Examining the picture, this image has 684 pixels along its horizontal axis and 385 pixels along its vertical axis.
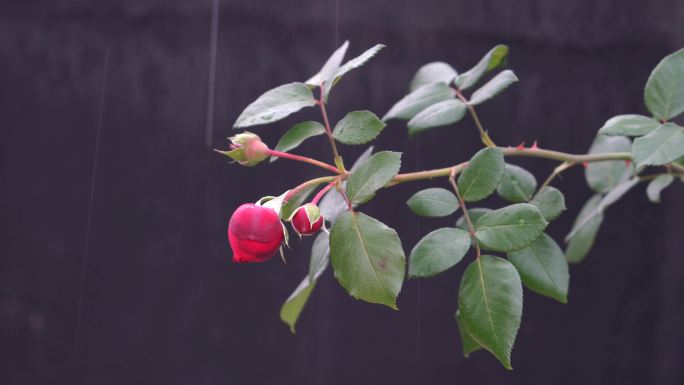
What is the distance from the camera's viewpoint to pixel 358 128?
0.53 m

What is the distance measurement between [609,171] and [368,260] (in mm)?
499

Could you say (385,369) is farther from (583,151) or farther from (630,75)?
(630,75)

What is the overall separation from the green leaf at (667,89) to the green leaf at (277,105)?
0.28m

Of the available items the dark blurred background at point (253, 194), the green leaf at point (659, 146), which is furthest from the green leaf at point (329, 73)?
the dark blurred background at point (253, 194)

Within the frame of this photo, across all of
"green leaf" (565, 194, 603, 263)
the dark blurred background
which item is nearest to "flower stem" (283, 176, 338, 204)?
"green leaf" (565, 194, 603, 263)

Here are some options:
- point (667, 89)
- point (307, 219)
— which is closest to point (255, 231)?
point (307, 219)

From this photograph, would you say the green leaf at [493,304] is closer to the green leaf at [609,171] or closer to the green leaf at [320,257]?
the green leaf at [320,257]

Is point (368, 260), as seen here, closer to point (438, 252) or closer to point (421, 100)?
point (438, 252)

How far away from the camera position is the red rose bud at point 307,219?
18.4 inches

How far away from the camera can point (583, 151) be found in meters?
1.69

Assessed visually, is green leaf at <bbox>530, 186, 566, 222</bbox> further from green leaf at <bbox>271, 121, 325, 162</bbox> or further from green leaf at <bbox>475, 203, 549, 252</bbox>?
green leaf at <bbox>271, 121, 325, 162</bbox>

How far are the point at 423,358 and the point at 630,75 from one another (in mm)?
830

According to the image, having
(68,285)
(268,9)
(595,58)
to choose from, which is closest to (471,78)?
(268,9)

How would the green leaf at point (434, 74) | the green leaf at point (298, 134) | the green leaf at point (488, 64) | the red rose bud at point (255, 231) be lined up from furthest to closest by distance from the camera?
the green leaf at point (434, 74) < the green leaf at point (488, 64) < the green leaf at point (298, 134) < the red rose bud at point (255, 231)
